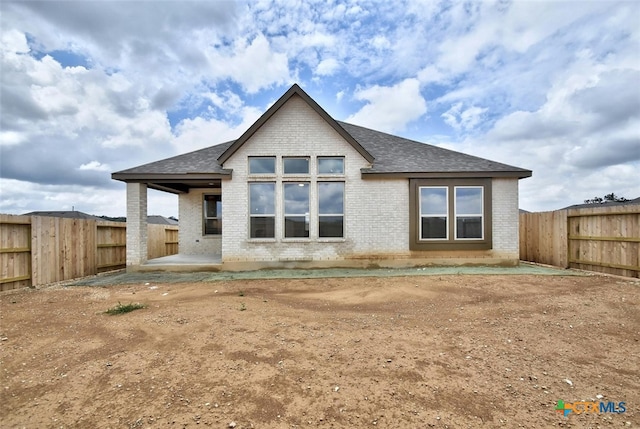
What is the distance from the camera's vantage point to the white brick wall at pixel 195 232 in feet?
45.2

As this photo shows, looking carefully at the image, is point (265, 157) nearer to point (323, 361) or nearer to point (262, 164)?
point (262, 164)

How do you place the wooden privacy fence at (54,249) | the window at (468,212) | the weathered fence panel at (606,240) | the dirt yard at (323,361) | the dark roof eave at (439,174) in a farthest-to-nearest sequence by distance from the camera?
the window at (468,212) < the dark roof eave at (439,174) < the weathered fence panel at (606,240) < the wooden privacy fence at (54,249) < the dirt yard at (323,361)

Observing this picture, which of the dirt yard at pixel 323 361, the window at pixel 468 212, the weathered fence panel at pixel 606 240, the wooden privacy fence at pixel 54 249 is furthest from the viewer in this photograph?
the window at pixel 468 212

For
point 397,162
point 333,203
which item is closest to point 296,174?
point 333,203

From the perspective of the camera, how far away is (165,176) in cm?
1062

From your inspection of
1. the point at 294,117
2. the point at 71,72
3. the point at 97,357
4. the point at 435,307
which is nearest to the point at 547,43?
the point at 294,117

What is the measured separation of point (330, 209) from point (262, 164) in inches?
124

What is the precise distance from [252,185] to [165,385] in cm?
837

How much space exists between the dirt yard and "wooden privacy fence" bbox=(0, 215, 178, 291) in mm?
1910

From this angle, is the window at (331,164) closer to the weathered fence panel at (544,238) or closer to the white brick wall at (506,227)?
the white brick wall at (506,227)

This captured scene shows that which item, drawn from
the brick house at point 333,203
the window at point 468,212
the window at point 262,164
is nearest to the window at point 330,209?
the brick house at point 333,203

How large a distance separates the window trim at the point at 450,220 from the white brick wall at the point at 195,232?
895 cm

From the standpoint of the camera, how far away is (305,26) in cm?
1286

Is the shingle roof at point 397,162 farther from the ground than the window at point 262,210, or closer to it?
farther from the ground
